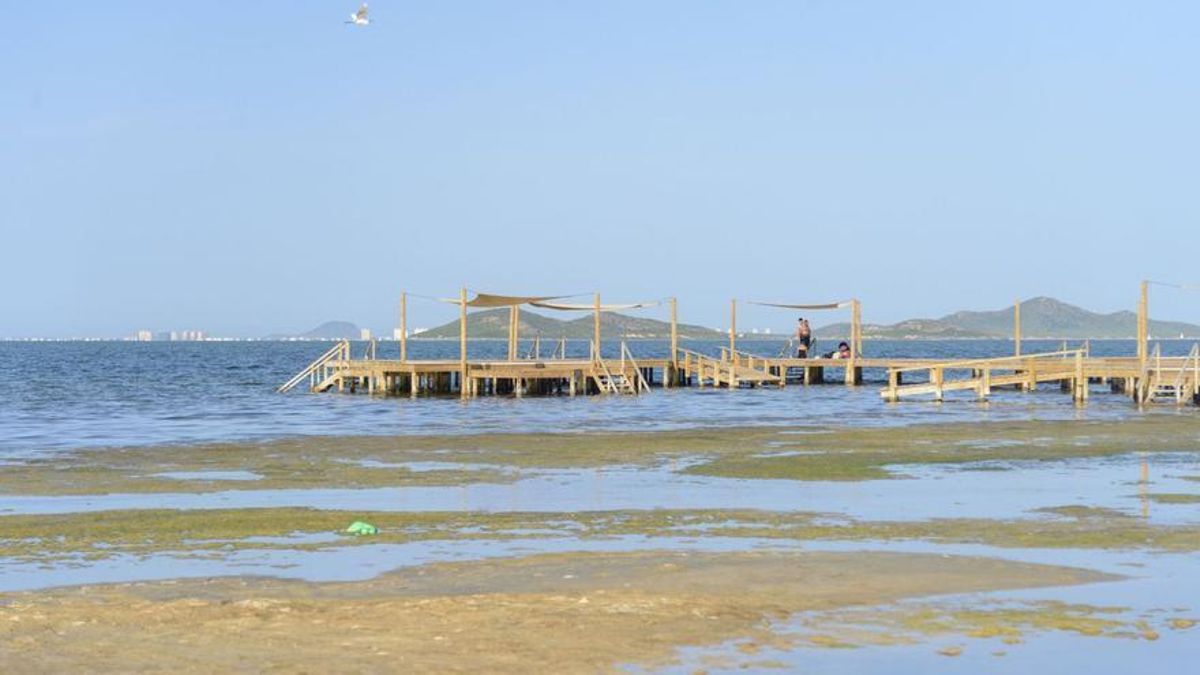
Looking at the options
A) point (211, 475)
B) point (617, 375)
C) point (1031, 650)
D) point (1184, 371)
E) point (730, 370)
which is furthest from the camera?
point (730, 370)

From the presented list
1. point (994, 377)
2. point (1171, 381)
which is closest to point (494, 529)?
point (1171, 381)

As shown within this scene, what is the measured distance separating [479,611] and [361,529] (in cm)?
522

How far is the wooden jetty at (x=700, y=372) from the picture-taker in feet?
156

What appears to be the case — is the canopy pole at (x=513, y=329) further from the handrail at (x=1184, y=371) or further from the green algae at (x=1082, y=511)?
the green algae at (x=1082, y=511)

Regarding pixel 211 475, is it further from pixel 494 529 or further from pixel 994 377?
pixel 994 377

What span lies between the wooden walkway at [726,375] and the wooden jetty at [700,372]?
41mm

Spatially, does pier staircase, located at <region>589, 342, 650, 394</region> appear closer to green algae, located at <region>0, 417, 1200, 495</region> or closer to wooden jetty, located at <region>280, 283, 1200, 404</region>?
wooden jetty, located at <region>280, 283, 1200, 404</region>

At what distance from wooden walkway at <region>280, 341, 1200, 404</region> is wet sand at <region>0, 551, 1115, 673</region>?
107 feet

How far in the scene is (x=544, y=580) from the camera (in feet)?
43.9

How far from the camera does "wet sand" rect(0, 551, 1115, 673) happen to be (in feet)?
33.9

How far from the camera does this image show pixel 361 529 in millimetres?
16797

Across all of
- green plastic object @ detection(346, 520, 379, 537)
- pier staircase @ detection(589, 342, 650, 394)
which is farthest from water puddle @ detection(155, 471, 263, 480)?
pier staircase @ detection(589, 342, 650, 394)

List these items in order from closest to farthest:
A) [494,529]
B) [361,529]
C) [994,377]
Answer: [361,529]
[494,529]
[994,377]

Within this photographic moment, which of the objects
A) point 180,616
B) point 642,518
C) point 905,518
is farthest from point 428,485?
point 180,616
